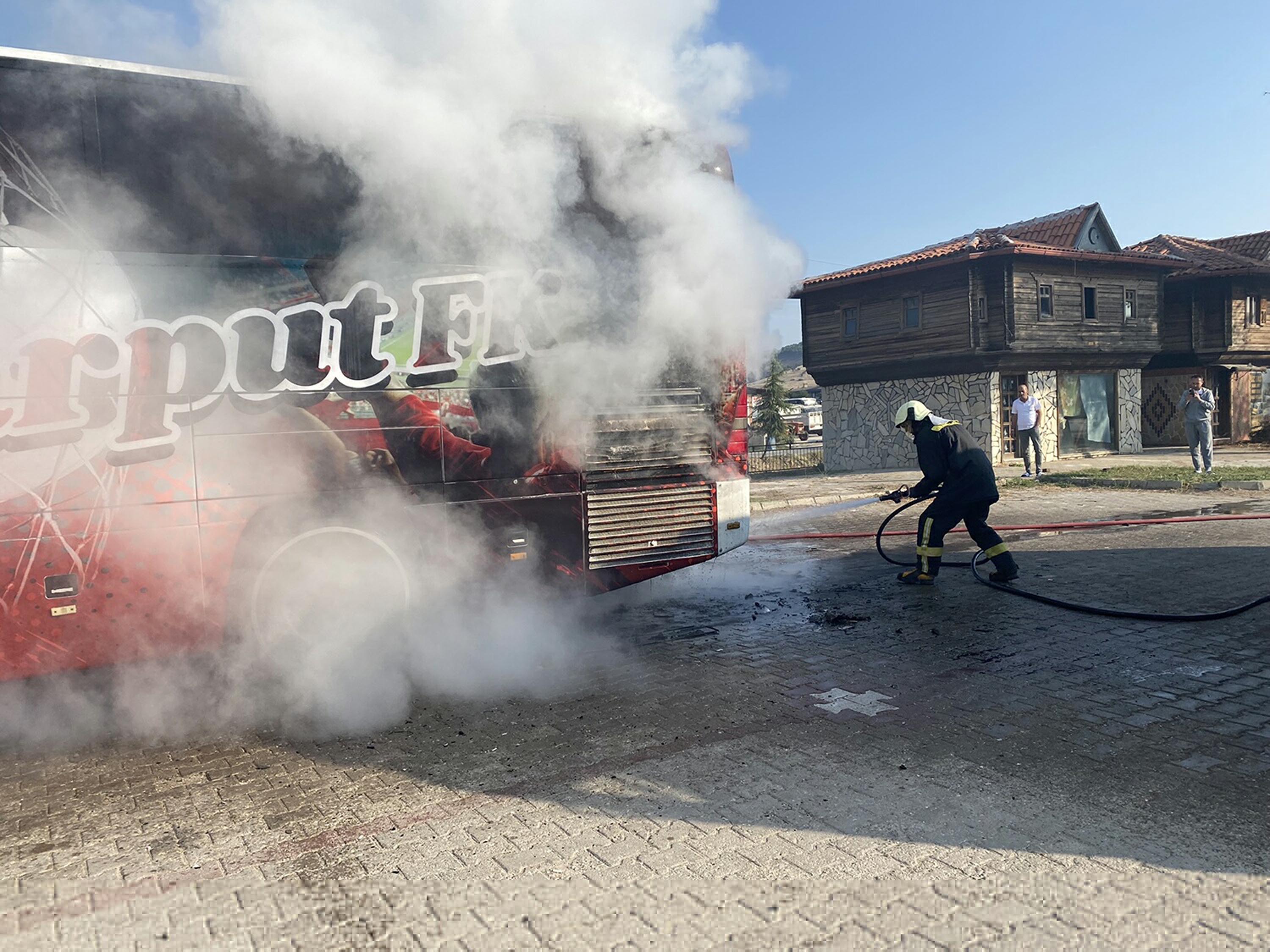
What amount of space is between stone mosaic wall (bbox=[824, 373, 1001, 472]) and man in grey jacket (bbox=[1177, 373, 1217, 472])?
22.2ft

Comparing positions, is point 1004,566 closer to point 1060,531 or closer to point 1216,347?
point 1060,531

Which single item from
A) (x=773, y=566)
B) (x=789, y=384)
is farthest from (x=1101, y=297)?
(x=789, y=384)

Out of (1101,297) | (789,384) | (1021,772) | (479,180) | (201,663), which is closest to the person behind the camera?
(1021,772)

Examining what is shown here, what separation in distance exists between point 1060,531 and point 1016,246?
15361 millimetres

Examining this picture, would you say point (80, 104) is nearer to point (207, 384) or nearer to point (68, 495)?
point (207, 384)

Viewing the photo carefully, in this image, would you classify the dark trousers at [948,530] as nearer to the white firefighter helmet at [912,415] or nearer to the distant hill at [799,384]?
Result: the white firefighter helmet at [912,415]

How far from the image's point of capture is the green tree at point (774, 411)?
37500 millimetres

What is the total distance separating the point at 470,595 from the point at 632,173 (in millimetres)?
3220

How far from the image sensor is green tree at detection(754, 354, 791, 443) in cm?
3750

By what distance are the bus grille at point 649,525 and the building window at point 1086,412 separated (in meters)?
23.2

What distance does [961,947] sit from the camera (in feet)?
A: 8.35

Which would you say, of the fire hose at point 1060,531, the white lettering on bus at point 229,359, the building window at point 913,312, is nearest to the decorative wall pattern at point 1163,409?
the building window at point 913,312

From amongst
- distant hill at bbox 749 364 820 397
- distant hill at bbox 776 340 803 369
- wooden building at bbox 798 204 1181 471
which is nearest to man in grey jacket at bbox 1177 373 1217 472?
wooden building at bbox 798 204 1181 471

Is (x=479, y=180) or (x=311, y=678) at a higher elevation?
(x=479, y=180)
